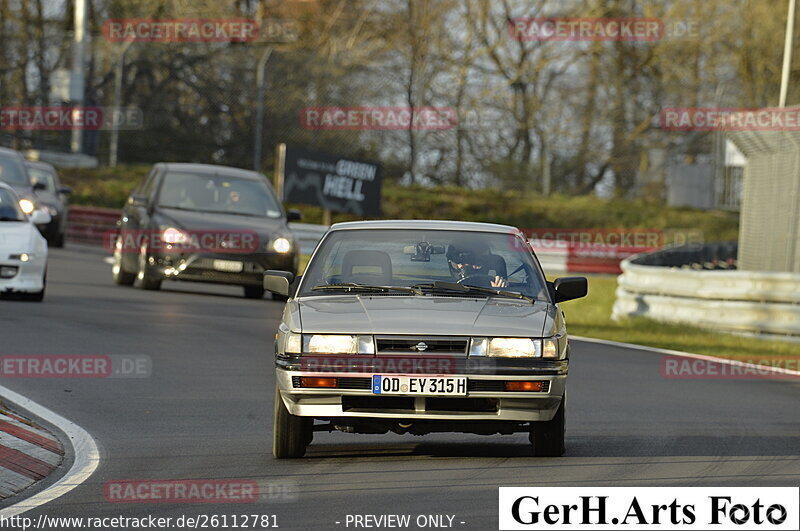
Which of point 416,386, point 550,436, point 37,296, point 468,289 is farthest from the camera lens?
point 37,296

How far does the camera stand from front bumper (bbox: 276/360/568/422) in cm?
837

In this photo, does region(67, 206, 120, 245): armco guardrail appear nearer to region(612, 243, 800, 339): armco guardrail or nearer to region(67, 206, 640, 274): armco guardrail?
region(67, 206, 640, 274): armco guardrail

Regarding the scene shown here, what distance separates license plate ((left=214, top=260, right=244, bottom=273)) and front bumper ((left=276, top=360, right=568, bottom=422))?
1170cm

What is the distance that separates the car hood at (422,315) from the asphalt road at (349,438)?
2.52 ft

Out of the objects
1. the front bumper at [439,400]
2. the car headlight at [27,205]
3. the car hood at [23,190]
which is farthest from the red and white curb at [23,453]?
the car hood at [23,190]

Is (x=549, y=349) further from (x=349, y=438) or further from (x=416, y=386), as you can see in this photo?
(x=349, y=438)

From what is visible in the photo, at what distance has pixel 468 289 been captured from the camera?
924 cm

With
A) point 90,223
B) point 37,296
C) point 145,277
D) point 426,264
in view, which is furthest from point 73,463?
point 90,223

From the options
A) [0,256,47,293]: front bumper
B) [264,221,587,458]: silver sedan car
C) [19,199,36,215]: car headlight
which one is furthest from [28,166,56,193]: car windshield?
[264,221,587,458]: silver sedan car

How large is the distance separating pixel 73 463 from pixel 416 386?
199 centimetres

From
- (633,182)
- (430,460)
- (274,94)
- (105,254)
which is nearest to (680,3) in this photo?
(633,182)

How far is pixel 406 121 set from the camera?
37.0 m

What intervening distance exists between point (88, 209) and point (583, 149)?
45.7 feet

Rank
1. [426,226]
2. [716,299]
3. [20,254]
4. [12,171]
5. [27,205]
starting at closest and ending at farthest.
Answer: [426,226] < [20,254] < [716,299] < [27,205] < [12,171]
